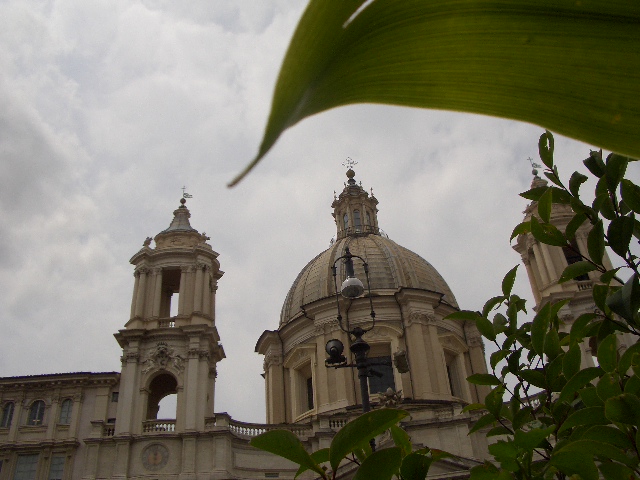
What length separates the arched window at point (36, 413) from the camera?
92.3 feet

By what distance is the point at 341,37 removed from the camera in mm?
587

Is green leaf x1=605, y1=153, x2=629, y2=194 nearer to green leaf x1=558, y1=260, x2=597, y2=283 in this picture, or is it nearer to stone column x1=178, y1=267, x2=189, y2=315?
green leaf x1=558, y1=260, x2=597, y2=283

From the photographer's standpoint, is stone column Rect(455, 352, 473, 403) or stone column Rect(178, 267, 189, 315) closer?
stone column Rect(178, 267, 189, 315)

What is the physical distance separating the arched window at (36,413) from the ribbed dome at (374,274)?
13987 mm

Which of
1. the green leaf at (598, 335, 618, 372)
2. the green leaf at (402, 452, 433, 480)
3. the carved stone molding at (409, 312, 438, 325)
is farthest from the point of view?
the carved stone molding at (409, 312, 438, 325)

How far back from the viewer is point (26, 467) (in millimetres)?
27000

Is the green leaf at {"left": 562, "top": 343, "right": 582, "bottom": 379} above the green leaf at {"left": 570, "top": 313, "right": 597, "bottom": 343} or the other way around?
the other way around

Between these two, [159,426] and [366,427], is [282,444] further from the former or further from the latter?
[159,426]

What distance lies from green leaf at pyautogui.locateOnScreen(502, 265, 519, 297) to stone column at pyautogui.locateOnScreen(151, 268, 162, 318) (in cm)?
2742

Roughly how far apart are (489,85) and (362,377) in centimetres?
1076

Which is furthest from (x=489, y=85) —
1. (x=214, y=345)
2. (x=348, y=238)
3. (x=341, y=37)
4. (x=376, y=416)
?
(x=348, y=238)

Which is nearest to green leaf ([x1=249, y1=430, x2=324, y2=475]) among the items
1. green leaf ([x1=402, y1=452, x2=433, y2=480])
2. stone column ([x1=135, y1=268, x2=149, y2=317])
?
green leaf ([x1=402, y1=452, x2=433, y2=480])

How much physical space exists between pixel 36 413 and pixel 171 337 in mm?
7494

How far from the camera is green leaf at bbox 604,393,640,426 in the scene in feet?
6.28
